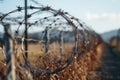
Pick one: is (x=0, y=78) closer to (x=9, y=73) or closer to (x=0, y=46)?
(x=9, y=73)

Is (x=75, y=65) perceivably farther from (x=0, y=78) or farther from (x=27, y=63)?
(x=0, y=78)

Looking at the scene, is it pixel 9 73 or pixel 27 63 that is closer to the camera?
pixel 9 73

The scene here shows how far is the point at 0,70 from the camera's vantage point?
22.7 feet

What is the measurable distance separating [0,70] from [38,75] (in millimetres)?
1758

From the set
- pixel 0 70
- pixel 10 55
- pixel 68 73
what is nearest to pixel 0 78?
pixel 0 70

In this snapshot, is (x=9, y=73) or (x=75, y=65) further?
(x=75, y=65)

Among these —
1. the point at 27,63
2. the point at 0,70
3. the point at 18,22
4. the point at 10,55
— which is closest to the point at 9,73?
the point at 10,55

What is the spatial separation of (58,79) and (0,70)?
289 cm

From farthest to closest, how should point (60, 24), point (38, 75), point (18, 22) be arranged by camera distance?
point (60, 24) < point (18, 22) < point (38, 75)

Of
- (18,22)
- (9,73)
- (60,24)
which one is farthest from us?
(60,24)

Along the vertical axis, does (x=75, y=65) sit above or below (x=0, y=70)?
below

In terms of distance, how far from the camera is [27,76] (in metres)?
7.01

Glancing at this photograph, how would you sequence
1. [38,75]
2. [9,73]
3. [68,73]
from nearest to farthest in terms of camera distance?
1. [9,73]
2. [38,75]
3. [68,73]

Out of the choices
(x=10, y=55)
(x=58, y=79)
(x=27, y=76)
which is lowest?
(x=58, y=79)
